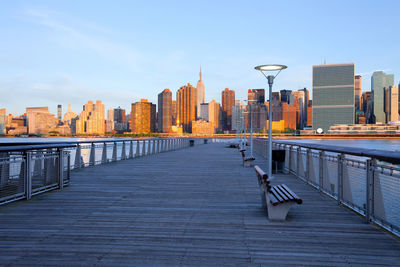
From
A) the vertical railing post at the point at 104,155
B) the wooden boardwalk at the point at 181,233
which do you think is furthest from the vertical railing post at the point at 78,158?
the wooden boardwalk at the point at 181,233

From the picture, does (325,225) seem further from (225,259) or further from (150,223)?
(150,223)

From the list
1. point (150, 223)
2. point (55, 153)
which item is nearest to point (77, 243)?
point (150, 223)

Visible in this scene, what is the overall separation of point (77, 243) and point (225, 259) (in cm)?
200

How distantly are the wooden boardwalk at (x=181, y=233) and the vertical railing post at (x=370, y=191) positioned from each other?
21cm

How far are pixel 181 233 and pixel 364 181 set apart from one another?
10.8 ft

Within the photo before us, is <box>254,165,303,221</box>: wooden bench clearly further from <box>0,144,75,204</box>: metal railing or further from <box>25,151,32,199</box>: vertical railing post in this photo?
<box>25,151,32,199</box>: vertical railing post

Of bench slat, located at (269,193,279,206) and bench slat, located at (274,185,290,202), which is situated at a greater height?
bench slat, located at (274,185,290,202)

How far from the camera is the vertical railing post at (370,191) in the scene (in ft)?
16.2

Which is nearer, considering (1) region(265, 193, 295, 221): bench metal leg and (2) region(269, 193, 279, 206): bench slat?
(2) region(269, 193, 279, 206): bench slat

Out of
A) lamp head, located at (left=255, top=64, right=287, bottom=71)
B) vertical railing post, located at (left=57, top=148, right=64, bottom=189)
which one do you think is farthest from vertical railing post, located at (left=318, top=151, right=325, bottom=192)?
vertical railing post, located at (left=57, top=148, right=64, bottom=189)

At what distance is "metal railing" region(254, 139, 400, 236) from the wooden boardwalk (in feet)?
0.89

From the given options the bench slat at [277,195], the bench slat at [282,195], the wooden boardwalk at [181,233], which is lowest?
the wooden boardwalk at [181,233]

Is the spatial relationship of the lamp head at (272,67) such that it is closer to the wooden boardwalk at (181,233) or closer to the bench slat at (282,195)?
the wooden boardwalk at (181,233)

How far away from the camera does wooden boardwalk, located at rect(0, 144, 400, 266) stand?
3.62m
